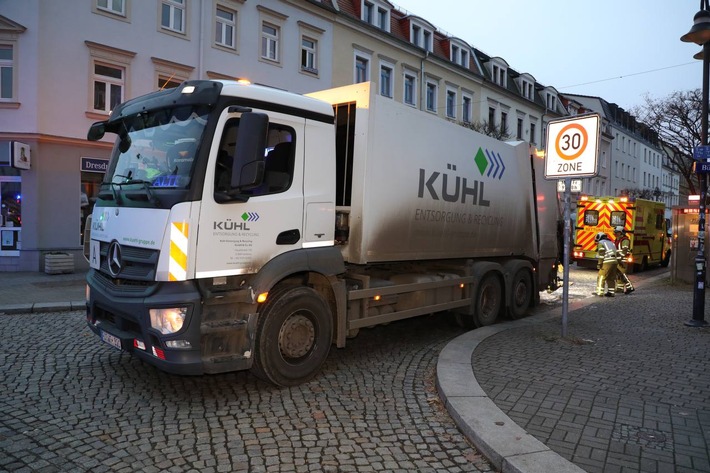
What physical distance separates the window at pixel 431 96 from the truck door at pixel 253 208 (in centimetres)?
2468

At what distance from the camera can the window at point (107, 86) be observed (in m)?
15.9

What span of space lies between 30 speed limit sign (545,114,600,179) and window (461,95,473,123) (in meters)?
24.9

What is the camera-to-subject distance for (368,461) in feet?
11.4

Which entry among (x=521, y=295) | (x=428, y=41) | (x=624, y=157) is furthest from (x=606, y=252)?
(x=624, y=157)

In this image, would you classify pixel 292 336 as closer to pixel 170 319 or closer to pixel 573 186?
pixel 170 319

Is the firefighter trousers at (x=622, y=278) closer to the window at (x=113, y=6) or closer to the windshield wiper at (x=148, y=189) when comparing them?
the windshield wiper at (x=148, y=189)

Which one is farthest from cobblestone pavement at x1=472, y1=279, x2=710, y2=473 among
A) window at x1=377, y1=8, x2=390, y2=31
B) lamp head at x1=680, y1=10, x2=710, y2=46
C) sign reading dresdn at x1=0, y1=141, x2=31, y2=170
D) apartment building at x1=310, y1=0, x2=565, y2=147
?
window at x1=377, y1=8, x2=390, y2=31

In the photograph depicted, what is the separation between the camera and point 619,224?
18.6 meters

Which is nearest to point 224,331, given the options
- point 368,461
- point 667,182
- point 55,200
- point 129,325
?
point 129,325

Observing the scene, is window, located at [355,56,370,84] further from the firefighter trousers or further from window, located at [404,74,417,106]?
the firefighter trousers

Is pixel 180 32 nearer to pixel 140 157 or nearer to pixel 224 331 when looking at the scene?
pixel 140 157

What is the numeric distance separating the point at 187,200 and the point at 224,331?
1.10m

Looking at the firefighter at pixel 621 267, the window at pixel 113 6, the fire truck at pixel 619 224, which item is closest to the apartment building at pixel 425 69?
the window at pixel 113 6

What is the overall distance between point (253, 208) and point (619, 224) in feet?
57.0
